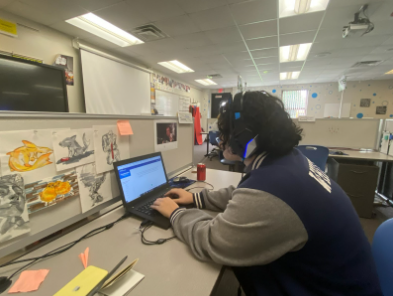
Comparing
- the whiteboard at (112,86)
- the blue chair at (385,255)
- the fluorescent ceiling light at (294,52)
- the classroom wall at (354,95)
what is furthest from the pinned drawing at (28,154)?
the classroom wall at (354,95)

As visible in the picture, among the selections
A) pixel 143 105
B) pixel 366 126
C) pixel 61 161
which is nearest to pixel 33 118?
pixel 61 161

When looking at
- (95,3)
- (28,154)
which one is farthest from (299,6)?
(28,154)

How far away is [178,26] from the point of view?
107 inches

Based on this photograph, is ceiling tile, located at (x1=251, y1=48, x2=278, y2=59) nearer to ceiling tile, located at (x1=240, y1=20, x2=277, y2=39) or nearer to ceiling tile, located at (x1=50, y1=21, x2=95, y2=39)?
ceiling tile, located at (x1=240, y1=20, x2=277, y2=39)

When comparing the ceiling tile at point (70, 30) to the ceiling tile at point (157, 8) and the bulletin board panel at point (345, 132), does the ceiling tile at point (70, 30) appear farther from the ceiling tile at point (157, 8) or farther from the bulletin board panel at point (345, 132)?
the bulletin board panel at point (345, 132)

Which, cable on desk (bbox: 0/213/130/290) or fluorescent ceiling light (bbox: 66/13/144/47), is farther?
fluorescent ceiling light (bbox: 66/13/144/47)

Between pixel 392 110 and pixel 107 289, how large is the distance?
8694mm

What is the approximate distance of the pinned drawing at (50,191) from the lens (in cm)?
60

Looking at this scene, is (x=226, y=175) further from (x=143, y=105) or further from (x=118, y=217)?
(x=143, y=105)

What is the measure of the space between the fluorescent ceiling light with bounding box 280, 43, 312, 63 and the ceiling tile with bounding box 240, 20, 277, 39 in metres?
0.92

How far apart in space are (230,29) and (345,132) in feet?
7.58

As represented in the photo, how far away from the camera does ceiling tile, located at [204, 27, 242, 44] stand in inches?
111

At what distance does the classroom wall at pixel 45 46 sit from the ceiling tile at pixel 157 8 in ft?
5.07

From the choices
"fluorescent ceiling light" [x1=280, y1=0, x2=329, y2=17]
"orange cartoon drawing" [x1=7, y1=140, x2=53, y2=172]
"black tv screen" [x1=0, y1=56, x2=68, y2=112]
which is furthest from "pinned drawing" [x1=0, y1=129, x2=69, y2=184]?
"fluorescent ceiling light" [x1=280, y1=0, x2=329, y2=17]
